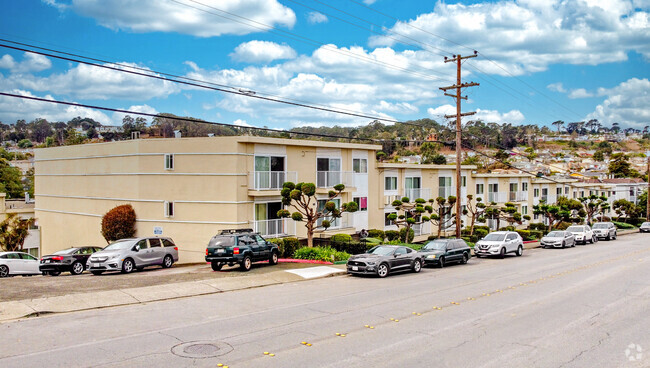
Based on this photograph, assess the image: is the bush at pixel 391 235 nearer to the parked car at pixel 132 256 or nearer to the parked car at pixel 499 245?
the parked car at pixel 499 245

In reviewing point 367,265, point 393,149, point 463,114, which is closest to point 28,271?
point 367,265

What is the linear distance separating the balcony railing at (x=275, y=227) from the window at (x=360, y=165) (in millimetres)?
7974

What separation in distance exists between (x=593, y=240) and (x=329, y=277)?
33.9 m

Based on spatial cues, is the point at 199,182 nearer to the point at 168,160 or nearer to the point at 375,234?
the point at 168,160

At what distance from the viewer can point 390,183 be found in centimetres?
4259

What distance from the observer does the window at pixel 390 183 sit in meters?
42.2

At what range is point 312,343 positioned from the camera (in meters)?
10.9

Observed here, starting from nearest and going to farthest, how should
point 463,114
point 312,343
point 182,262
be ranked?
point 312,343 < point 182,262 < point 463,114

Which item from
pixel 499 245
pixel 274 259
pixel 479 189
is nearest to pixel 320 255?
pixel 274 259

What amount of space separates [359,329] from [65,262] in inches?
657

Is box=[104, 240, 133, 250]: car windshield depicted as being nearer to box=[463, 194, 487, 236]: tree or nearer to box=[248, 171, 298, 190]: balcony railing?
box=[248, 171, 298, 190]: balcony railing

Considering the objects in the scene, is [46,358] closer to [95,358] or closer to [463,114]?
[95,358]

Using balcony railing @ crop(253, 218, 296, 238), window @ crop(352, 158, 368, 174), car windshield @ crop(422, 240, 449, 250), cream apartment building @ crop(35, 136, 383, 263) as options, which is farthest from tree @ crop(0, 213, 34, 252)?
car windshield @ crop(422, 240, 449, 250)

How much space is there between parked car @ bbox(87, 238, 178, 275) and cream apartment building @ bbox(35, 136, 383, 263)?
16.6ft
